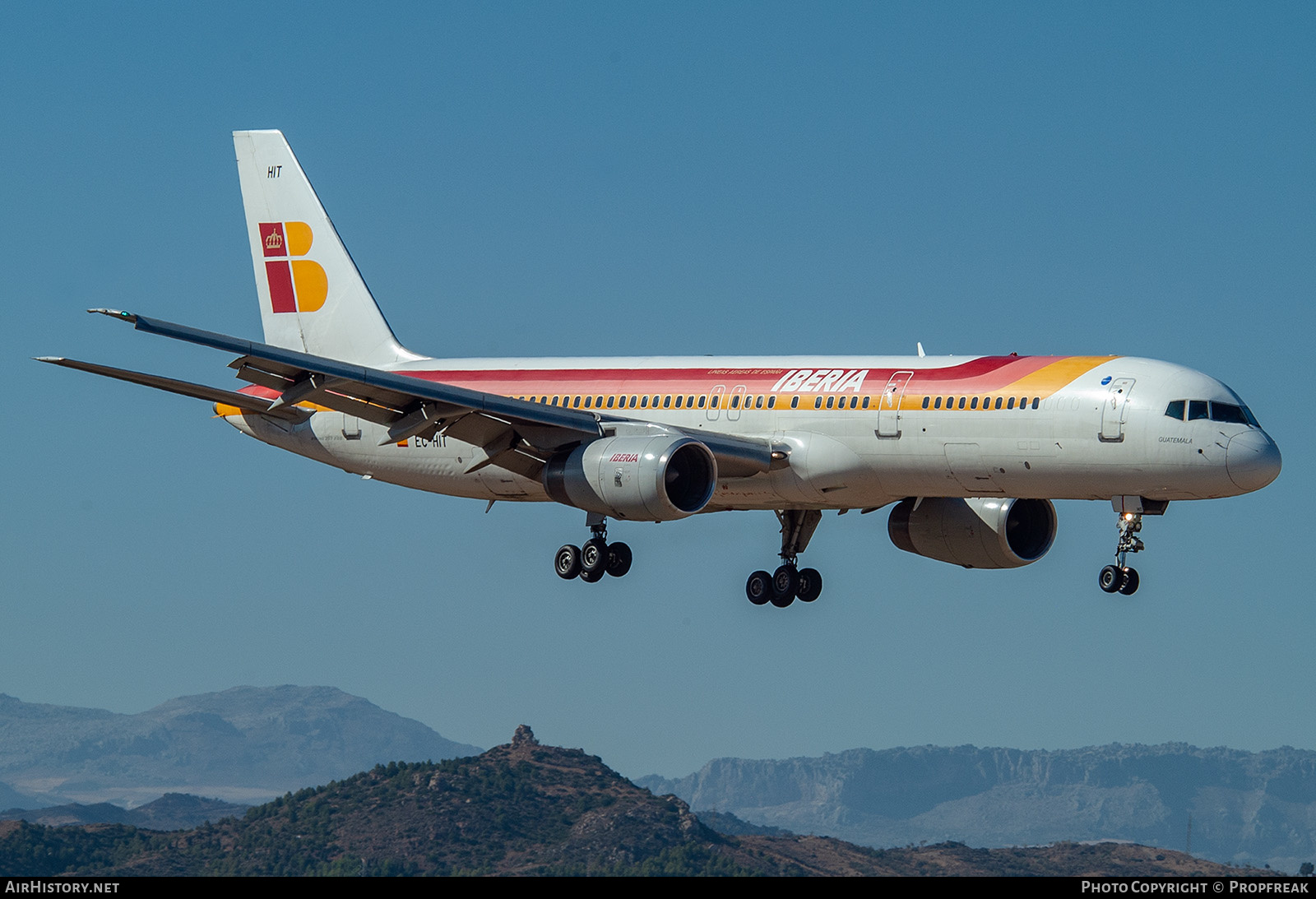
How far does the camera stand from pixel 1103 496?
156ft

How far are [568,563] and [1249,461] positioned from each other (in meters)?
19.3

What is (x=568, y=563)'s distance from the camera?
53.4m

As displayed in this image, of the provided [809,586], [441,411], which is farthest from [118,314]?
[809,586]

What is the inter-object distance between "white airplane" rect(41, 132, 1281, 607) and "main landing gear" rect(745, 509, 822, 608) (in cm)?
6

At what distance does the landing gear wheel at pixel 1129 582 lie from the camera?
155ft

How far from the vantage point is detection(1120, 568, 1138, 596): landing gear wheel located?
4709 cm

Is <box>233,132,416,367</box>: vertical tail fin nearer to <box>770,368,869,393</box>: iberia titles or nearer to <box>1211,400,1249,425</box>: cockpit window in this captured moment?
<box>770,368,869,393</box>: iberia titles

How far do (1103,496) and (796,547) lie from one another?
41.1ft

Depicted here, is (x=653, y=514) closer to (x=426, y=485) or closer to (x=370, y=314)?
(x=426, y=485)

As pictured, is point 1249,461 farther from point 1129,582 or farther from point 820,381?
point 820,381

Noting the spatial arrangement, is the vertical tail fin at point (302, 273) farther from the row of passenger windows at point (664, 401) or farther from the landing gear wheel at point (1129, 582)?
the landing gear wheel at point (1129, 582)

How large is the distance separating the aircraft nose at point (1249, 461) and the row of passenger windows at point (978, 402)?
4.94 metres
